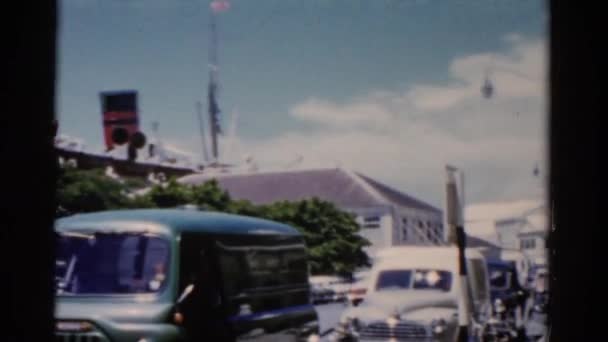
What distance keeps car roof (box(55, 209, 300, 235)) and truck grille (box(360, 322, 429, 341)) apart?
9.31 ft

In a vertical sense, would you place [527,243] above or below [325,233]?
below

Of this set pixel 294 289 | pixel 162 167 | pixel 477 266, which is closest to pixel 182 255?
pixel 294 289

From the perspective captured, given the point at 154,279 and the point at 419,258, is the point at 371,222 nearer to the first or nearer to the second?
the point at 419,258

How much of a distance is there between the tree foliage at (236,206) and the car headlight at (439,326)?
43.7ft

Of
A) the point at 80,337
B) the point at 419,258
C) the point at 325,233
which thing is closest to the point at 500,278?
the point at 419,258

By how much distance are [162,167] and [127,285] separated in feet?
70.4

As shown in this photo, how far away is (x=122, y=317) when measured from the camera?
5844 mm

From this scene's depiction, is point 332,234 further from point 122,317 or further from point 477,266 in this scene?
point 122,317

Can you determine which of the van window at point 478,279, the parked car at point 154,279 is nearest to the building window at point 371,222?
the van window at point 478,279

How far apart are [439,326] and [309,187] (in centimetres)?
3015

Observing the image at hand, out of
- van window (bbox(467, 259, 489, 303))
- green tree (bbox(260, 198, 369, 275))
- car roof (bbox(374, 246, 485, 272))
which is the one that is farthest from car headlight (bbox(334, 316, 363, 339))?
green tree (bbox(260, 198, 369, 275))

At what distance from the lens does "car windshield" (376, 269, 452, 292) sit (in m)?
9.85

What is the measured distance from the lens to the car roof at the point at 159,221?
623 cm

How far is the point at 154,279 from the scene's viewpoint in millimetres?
6039
